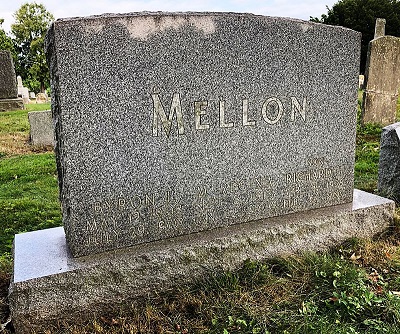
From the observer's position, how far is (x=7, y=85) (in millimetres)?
11203

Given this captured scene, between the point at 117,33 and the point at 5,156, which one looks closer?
the point at 117,33

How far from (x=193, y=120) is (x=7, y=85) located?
10051 millimetres

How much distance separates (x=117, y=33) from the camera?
2.42m

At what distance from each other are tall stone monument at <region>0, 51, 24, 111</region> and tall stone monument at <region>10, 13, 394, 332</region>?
952cm

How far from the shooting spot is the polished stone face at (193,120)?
95.6 inches

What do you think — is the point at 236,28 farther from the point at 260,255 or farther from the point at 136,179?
the point at 260,255

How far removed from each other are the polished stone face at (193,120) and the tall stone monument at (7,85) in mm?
9766

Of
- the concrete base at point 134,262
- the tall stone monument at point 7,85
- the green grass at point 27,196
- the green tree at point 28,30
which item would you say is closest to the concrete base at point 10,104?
the tall stone monument at point 7,85

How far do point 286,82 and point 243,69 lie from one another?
37 centimetres

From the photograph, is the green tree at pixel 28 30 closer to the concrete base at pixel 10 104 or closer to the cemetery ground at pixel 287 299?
the concrete base at pixel 10 104

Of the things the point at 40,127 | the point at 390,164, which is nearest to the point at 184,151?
the point at 390,164

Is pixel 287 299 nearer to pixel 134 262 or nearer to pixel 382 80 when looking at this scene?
pixel 134 262

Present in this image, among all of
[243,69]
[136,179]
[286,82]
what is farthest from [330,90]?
[136,179]

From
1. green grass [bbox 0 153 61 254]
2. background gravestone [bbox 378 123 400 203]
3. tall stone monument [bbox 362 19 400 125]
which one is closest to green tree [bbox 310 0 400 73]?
tall stone monument [bbox 362 19 400 125]
